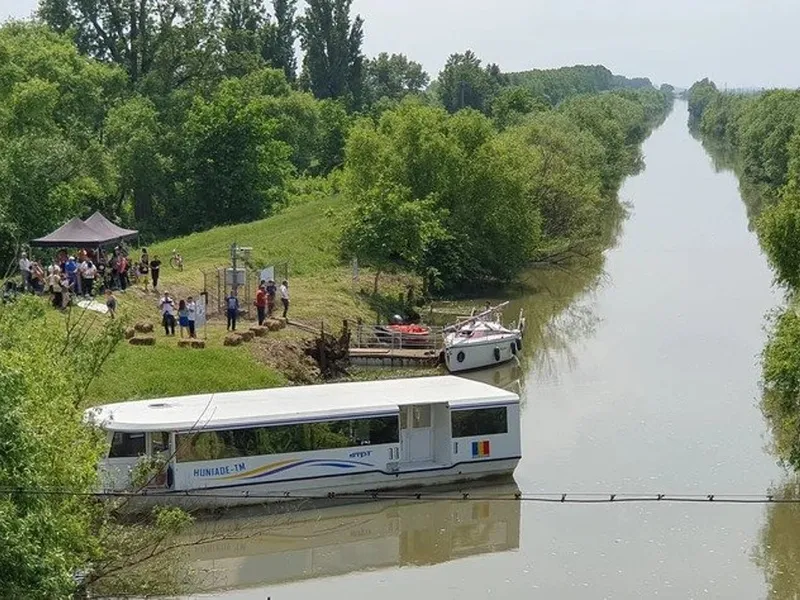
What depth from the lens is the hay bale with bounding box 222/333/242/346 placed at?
37375mm

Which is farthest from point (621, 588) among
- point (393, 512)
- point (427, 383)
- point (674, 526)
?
point (427, 383)

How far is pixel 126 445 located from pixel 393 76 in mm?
139992

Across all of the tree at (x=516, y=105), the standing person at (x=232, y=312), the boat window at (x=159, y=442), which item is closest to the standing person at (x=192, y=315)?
the standing person at (x=232, y=312)

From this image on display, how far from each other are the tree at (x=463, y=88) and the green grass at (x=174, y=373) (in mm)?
119932

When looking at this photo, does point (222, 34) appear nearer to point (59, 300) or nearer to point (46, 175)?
point (46, 175)

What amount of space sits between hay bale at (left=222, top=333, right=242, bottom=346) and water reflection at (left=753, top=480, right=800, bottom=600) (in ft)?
55.6

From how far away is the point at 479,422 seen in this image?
29.4m

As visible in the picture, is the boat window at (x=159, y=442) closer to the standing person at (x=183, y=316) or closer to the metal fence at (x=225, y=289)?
the standing person at (x=183, y=316)

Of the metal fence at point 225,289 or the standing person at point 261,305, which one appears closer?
the standing person at point 261,305

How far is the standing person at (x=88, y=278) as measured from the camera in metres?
37.4

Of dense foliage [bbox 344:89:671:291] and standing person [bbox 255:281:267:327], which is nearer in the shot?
standing person [bbox 255:281:267:327]

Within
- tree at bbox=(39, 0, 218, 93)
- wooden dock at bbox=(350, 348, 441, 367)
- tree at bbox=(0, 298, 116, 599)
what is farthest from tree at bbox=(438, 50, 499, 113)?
tree at bbox=(0, 298, 116, 599)

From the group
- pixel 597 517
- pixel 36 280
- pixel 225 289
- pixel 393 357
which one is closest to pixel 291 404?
pixel 597 517

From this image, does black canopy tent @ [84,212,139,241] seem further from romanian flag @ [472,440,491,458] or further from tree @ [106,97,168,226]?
tree @ [106,97,168,226]
